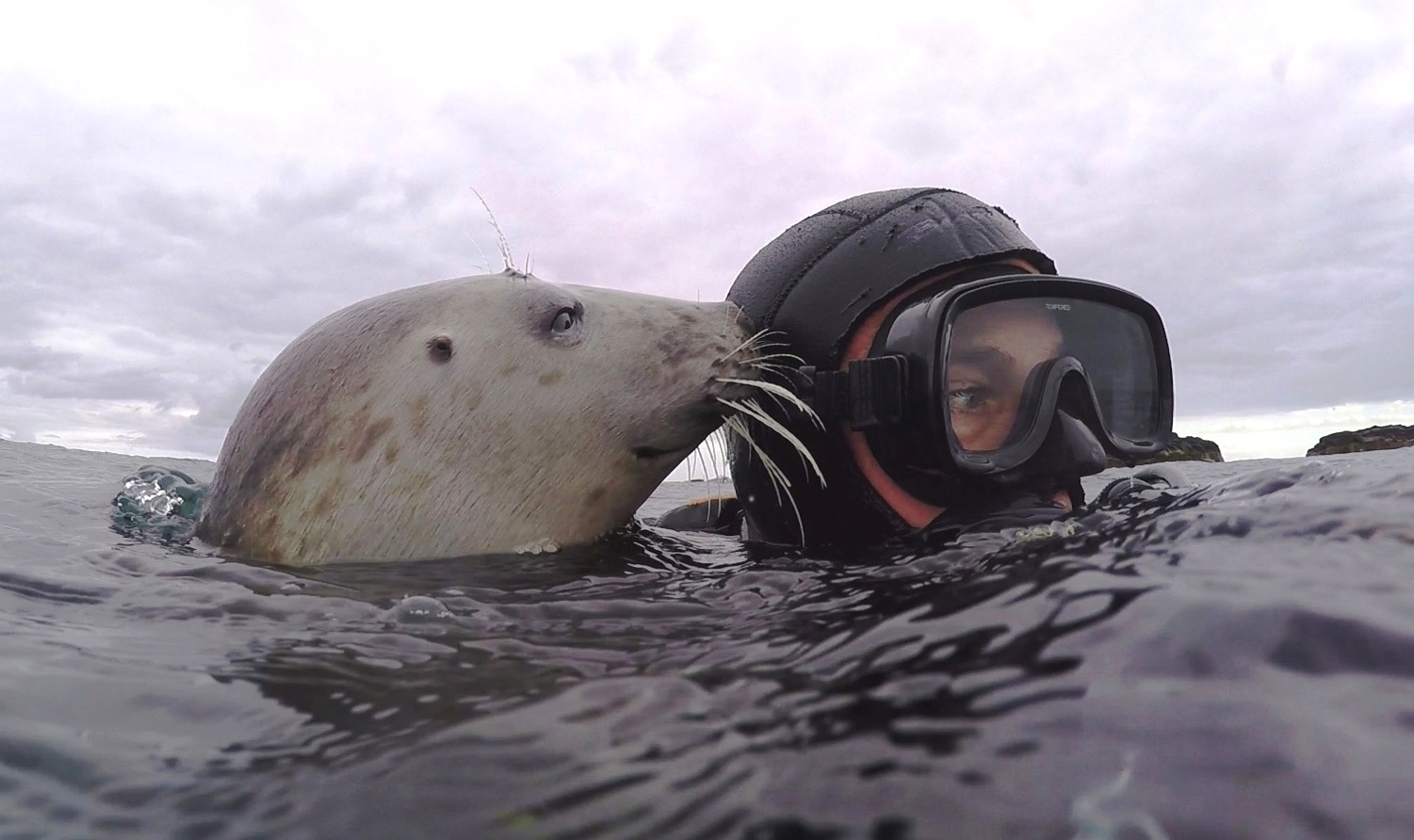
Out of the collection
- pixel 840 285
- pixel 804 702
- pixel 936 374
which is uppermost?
pixel 840 285

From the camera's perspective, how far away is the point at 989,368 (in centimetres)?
288

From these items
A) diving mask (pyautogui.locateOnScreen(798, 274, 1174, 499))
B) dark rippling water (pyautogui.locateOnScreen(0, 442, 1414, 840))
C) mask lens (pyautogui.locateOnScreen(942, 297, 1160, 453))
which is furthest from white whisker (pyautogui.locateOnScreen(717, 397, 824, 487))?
dark rippling water (pyautogui.locateOnScreen(0, 442, 1414, 840))

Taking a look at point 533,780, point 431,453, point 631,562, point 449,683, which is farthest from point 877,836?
point 431,453

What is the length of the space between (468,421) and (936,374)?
56.6 inches

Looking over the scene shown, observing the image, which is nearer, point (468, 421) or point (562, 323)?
point (468, 421)

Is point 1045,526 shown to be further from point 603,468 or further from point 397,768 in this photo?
point 397,768

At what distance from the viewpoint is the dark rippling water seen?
85cm

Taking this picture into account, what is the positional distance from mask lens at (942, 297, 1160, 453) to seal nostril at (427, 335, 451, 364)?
1.59 metres

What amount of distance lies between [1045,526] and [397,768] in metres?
1.66

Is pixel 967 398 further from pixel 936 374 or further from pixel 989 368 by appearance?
pixel 936 374

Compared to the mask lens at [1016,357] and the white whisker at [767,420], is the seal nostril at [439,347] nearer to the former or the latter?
the white whisker at [767,420]

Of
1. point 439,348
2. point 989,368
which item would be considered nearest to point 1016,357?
point 989,368

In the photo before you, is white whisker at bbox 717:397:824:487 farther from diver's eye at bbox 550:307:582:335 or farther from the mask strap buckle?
diver's eye at bbox 550:307:582:335

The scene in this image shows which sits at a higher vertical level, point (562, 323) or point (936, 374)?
point (562, 323)
